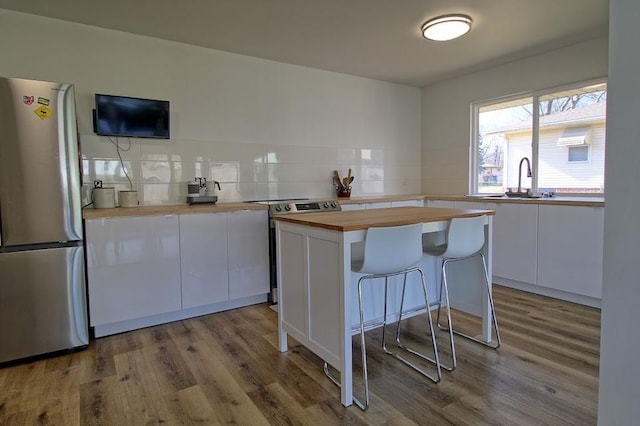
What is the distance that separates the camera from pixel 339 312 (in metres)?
1.88

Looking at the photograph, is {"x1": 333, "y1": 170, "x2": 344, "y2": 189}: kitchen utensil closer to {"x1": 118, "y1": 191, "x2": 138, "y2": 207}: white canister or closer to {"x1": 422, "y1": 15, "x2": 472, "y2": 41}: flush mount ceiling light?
{"x1": 422, "y1": 15, "x2": 472, "y2": 41}: flush mount ceiling light

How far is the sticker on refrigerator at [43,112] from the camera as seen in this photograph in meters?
2.31

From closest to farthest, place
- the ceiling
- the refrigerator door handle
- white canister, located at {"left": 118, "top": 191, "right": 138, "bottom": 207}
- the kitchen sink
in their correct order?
1. the refrigerator door handle
2. the ceiling
3. white canister, located at {"left": 118, "top": 191, "right": 138, "bottom": 207}
4. the kitchen sink

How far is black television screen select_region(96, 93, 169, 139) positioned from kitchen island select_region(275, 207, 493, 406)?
169 centimetres

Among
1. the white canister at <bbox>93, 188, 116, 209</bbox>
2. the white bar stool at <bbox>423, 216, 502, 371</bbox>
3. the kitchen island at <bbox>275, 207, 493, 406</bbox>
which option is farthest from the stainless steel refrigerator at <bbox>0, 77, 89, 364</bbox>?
the white bar stool at <bbox>423, 216, 502, 371</bbox>

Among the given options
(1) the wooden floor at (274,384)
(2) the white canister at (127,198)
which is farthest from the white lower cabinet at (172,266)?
(2) the white canister at (127,198)

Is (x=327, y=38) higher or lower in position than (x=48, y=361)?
higher

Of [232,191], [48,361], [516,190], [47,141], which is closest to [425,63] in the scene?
[516,190]

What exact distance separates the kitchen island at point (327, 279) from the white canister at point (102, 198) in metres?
1.56

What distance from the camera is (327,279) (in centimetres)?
196

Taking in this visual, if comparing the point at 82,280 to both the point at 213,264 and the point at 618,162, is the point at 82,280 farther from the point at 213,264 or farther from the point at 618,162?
the point at 618,162

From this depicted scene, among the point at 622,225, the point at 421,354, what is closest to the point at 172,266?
the point at 421,354

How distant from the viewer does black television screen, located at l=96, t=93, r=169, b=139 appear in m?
3.03

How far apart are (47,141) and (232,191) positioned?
167cm
